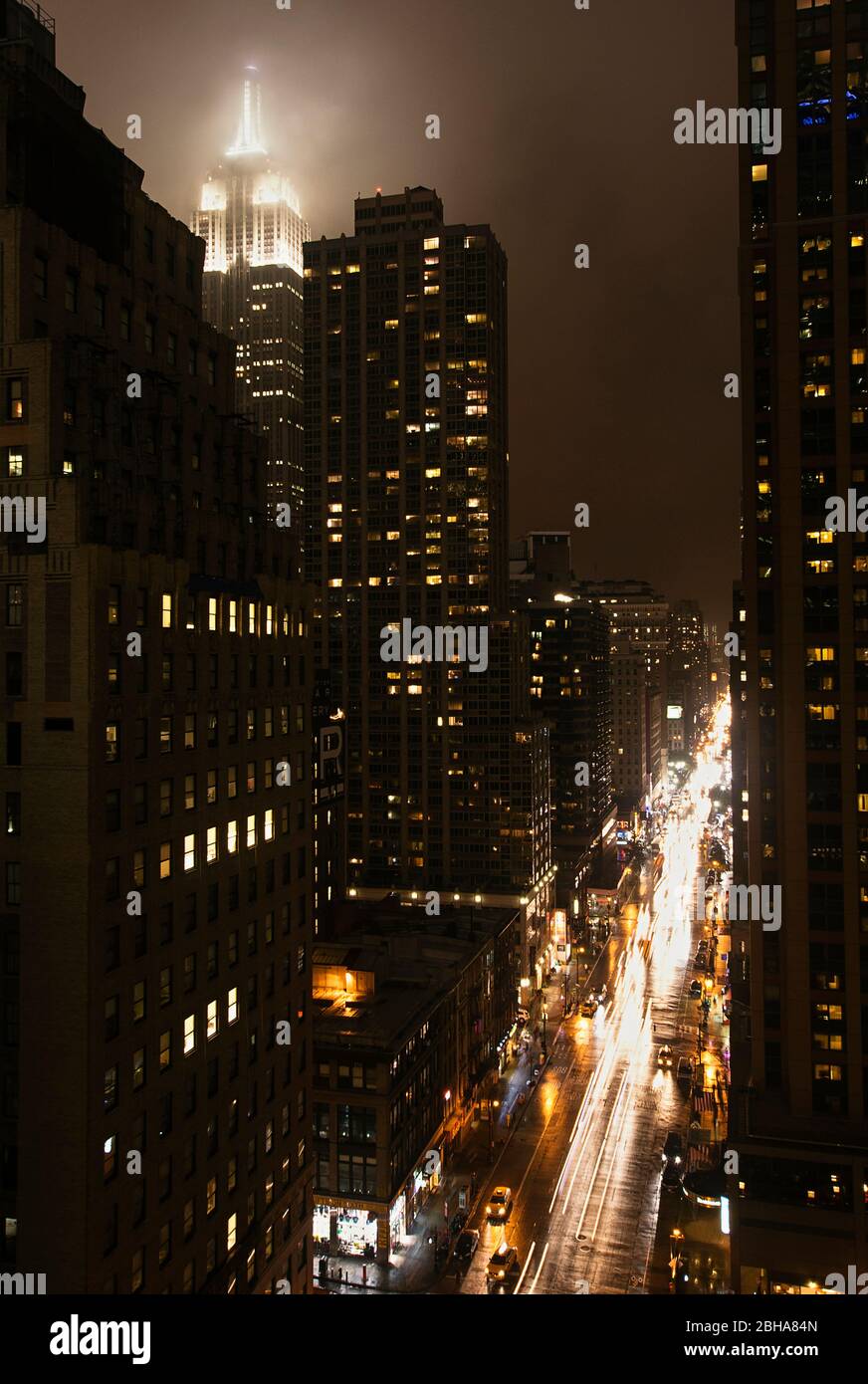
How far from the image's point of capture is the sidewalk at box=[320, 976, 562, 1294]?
45688 millimetres

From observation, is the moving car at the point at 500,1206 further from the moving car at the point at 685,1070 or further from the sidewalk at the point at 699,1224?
the moving car at the point at 685,1070

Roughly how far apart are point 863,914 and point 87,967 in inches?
1555

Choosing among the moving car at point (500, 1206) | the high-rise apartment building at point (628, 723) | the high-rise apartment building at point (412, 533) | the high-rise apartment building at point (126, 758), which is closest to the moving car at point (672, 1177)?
the moving car at point (500, 1206)

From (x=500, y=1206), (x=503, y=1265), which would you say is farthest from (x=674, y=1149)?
(x=503, y=1265)

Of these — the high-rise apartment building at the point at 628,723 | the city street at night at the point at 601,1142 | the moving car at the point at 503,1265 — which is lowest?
the city street at night at the point at 601,1142

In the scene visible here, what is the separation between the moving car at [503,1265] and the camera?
45.4 metres

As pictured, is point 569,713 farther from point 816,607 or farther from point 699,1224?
point 699,1224

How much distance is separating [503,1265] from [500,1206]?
5.83m

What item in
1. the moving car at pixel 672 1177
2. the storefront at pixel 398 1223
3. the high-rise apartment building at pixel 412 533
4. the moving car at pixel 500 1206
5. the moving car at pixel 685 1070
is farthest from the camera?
the high-rise apartment building at pixel 412 533

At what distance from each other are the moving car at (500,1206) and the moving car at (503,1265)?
422 cm

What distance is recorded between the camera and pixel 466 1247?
158 ft

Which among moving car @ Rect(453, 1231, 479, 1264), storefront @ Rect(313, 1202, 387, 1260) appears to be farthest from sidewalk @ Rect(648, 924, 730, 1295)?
storefront @ Rect(313, 1202, 387, 1260)

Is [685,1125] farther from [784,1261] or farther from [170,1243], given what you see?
[170,1243]
